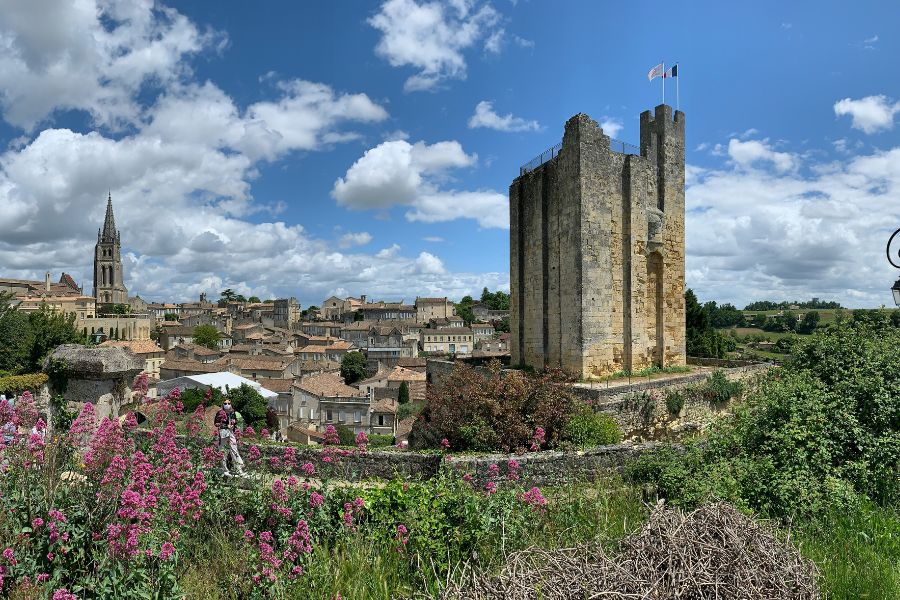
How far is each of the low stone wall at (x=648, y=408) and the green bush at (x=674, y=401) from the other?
7 cm

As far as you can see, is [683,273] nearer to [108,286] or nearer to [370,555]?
[370,555]

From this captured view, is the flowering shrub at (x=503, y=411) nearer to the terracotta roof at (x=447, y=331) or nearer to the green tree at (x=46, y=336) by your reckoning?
the green tree at (x=46, y=336)

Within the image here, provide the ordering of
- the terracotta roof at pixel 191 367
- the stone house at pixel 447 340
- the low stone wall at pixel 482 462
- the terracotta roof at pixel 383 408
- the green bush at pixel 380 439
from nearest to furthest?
the low stone wall at pixel 482 462 → the green bush at pixel 380 439 → the terracotta roof at pixel 383 408 → the terracotta roof at pixel 191 367 → the stone house at pixel 447 340

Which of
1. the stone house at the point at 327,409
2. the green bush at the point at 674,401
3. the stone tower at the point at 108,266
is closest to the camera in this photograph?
the green bush at the point at 674,401

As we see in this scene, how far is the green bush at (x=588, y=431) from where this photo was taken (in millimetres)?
11852

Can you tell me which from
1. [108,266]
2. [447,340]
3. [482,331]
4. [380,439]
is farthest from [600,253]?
[108,266]

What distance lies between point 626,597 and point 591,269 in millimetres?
13697

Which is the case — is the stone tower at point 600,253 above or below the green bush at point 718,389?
above

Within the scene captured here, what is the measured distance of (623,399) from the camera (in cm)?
1406

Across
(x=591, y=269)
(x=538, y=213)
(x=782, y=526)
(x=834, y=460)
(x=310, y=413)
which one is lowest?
(x=310, y=413)

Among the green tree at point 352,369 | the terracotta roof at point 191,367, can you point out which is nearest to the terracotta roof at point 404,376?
the green tree at point 352,369

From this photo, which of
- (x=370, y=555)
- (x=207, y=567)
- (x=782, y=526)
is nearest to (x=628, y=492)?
(x=782, y=526)

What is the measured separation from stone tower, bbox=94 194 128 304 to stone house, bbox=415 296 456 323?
71660 millimetres

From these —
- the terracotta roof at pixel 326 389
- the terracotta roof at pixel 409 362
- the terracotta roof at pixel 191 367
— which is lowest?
the terracotta roof at pixel 326 389
